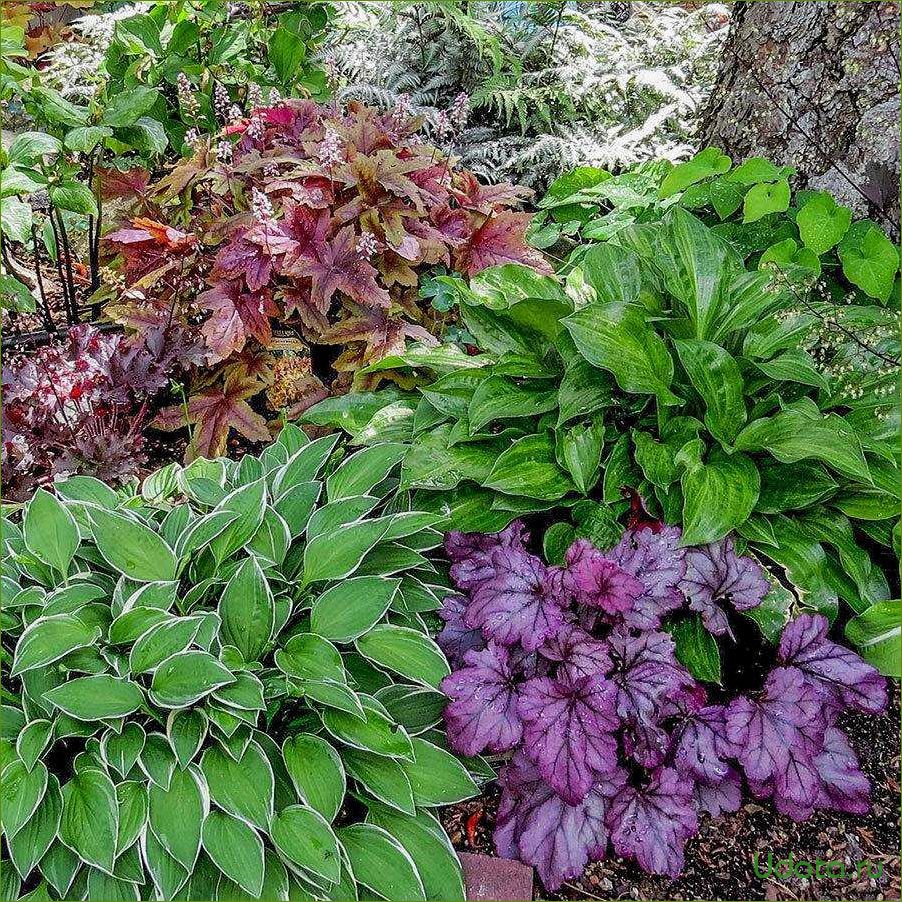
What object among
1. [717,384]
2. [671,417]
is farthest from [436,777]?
[717,384]

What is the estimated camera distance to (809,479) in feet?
6.96

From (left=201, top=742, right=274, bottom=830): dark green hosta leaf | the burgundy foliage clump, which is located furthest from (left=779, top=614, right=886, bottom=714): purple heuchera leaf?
the burgundy foliage clump

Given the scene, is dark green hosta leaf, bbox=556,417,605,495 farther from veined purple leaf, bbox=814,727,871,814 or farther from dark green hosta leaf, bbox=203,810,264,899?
dark green hosta leaf, bbox=203,810,264,899

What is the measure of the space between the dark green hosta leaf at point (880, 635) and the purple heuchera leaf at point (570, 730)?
0.69 m

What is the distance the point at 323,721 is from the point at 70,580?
2.45 ft

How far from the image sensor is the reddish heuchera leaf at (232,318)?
8.61 feet

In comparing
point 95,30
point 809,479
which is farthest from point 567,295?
point 95,30

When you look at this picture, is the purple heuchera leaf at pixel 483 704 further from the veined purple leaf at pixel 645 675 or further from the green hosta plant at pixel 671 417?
the green hosta plant at pixel 671 417

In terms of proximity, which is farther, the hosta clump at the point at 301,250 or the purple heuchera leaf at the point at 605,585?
the hosta clump at the point at 301,250

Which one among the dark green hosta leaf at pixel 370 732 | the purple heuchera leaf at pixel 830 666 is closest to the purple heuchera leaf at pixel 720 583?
the purple heuchera leaf at pixel 830 666

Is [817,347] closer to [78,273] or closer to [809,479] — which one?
[809,479]

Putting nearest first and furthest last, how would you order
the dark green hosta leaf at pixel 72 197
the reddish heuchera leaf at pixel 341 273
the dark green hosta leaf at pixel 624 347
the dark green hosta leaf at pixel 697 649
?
the dark green hosta leaf at pixel 697 649 → the dark green hosta leaf at pixel 624 347 → the reddish heuchera leaf at pixel 341 273 → the dark green hosta leaf at pixel 72 197

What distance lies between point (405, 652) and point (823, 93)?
2.28m

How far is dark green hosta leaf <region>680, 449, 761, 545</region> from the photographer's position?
197cm
